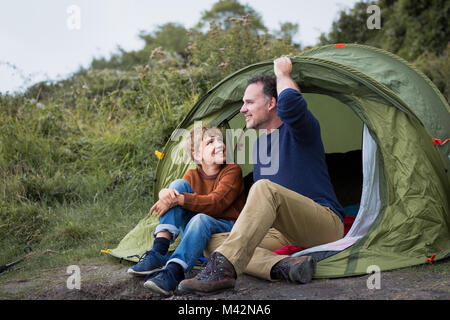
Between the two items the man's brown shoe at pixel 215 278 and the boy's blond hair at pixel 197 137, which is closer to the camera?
the man's brown shoe at pixel 215 278

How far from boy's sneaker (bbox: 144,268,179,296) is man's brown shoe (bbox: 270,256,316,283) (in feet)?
1.73

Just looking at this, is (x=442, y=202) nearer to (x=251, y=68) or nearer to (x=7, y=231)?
(x=251, y=68)

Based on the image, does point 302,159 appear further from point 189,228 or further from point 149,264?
point 149,264

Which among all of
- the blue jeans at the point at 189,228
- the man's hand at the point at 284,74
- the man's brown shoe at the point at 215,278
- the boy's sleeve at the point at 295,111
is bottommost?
the man's brown shoe at the point at 215,278

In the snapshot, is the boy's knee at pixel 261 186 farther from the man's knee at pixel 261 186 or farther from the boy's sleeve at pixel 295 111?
the boy's sleeve at pixel 295 111

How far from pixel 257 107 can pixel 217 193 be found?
59 cm

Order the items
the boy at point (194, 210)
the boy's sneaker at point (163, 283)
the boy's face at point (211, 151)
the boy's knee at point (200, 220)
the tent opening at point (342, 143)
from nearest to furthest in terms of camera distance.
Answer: the boy's sneaker at point (163, 283) → the boy at point (194, 210) → the boy's knee at point (200, 220) → the boy's face at point (211, 151) → the tent opening at point (342, 143)

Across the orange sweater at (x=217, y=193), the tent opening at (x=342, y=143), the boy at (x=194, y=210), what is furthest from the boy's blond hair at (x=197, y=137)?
the tent opening at (x=342, y=143)

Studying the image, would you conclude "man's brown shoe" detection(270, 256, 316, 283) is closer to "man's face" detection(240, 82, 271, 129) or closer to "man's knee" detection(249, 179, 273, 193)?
"man's knee" detection(249, 179, 273, 193)

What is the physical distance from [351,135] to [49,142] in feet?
10.6

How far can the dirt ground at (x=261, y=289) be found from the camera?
7.58ft

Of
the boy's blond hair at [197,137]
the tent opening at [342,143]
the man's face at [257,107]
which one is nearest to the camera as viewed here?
the man's face at [257,107]

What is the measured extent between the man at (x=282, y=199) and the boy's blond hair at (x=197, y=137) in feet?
1.31
